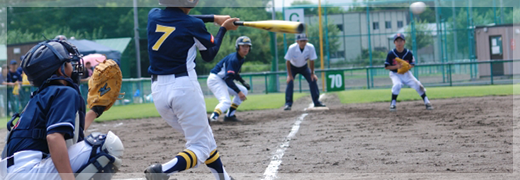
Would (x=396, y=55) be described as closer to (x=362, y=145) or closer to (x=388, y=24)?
(x=362, y=145)

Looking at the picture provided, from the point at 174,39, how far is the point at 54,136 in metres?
1.47

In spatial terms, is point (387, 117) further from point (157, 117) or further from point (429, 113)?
point (157, 117)

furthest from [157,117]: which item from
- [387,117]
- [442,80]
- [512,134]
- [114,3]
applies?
[114,3]

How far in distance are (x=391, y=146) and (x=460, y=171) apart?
1648 mm

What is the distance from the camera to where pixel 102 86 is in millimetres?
4316

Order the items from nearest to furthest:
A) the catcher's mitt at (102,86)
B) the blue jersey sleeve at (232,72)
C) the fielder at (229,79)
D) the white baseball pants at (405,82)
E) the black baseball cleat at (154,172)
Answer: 1. the black baseball cleat at (154,172)
2. the catcher's mitt at (102,86)
3. the fielder at (229,79)
4. the blue jersey sleeve at (232,72)
5. the white baseball pants at (405,82)

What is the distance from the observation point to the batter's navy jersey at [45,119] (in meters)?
2.80

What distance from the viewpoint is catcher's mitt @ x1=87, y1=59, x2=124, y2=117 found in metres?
4.29

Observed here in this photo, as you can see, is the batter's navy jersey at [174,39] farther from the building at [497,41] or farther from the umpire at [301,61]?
the building at [497,41]

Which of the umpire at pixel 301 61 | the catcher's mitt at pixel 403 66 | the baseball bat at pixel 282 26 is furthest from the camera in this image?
the umpire at pixel 301 61

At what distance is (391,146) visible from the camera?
6.33 meters

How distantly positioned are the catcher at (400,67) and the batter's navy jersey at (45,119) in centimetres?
943

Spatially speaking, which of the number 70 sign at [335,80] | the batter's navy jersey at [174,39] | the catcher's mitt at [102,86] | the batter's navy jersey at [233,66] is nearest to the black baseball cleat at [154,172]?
the batter's navy jersey at [174,39]

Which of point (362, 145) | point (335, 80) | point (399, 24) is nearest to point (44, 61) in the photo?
point (362, 145)
